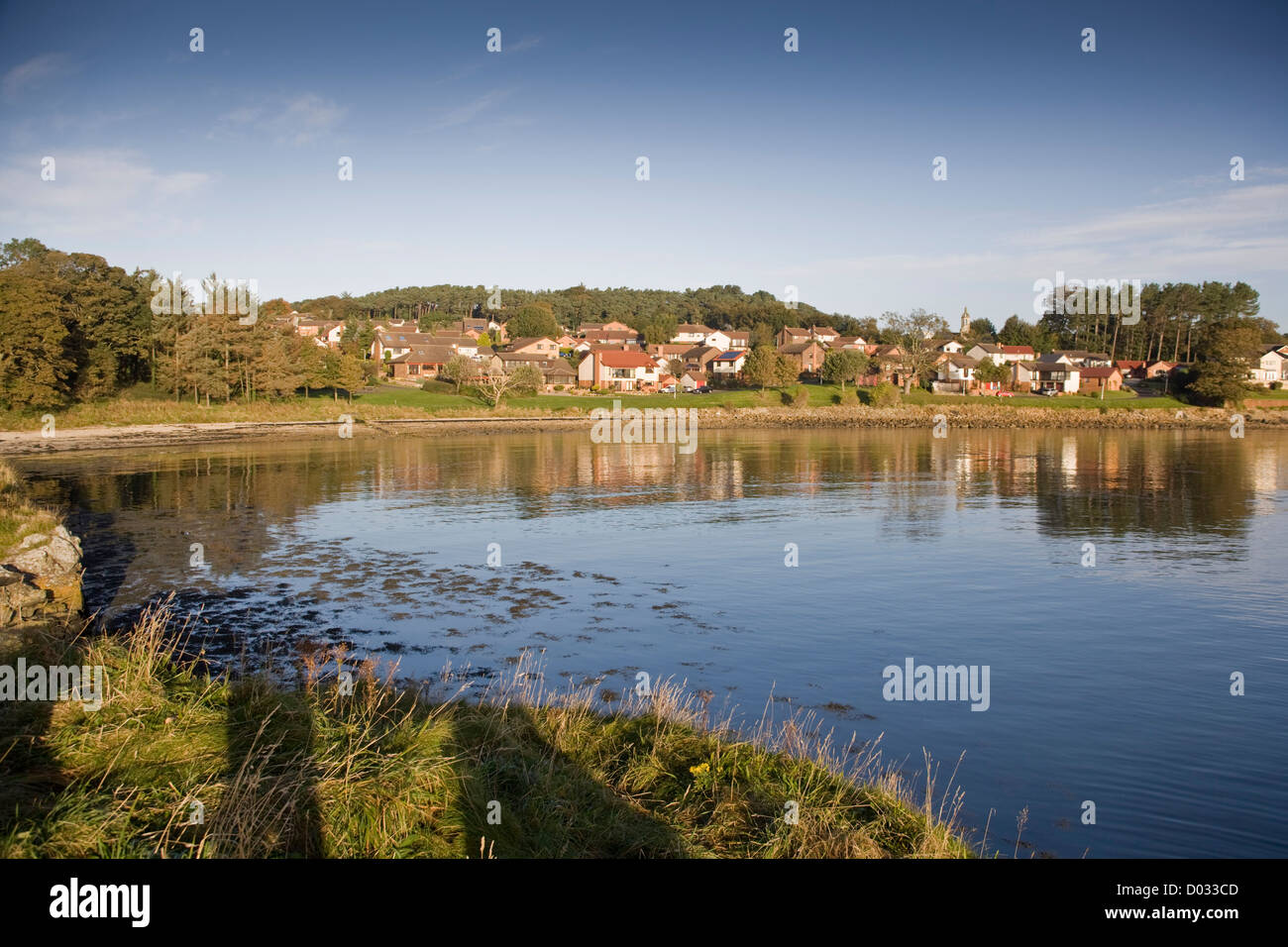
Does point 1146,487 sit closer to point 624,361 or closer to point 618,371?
point 618,371

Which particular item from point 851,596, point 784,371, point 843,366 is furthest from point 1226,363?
point 851,596

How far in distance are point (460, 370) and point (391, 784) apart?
101526mm

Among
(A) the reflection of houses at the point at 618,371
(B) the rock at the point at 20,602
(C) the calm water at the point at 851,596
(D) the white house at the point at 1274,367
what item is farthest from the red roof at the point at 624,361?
(B) the rock at the point at 20,602

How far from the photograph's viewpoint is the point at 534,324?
150 m

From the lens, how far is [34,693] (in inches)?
372

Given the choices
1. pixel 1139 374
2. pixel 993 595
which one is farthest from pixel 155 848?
pixel 1139 374

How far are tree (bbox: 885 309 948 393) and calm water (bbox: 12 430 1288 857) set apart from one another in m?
72.8

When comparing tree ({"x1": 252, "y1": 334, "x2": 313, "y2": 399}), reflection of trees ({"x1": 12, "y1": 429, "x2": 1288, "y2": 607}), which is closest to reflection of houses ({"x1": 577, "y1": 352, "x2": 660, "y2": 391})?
tree ({"x1": 252, "y1": 334, "x2": 313, "y2": 399})

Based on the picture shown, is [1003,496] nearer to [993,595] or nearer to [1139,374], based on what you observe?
[993,595]

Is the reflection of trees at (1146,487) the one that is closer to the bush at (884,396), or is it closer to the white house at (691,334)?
the bush at (884,396)

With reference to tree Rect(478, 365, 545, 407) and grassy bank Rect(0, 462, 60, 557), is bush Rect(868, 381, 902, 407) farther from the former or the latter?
grassy bank Rect(0, 462, 60, 557)
